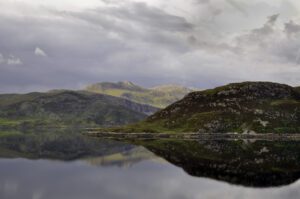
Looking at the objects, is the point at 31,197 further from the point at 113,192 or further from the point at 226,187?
the point at 226,187

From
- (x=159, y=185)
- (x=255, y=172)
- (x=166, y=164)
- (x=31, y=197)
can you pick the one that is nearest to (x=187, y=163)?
(x=166, y=164)

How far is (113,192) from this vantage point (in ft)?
285

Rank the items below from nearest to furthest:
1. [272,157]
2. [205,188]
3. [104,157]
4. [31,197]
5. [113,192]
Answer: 1. [31,197]
2. [113,192]
3. [205,188]
4. [272,157]
5. [104,157]

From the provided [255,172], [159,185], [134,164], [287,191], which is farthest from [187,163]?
[287,191]

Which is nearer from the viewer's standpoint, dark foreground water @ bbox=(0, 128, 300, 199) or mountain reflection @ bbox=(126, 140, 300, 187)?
dark foreground water @ bbox=(0, 128, 300, 199)

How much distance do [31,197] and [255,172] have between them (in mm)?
62678

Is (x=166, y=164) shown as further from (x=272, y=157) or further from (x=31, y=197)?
(x=31, y=197)

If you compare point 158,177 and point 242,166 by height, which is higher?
point 242,166

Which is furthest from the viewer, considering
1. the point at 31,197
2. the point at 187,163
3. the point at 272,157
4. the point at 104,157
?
the point at 104,157

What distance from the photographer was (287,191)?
286 feet

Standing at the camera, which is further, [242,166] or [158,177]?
[242,166]

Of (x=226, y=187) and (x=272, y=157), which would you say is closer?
(x=226, y=187)

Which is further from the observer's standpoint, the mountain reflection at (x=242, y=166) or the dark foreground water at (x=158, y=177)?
the mountain reflection at (x=242, y=166)

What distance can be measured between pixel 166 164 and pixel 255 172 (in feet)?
111
